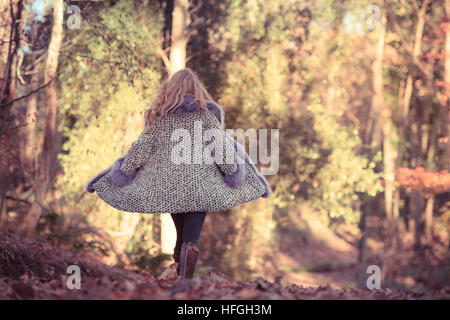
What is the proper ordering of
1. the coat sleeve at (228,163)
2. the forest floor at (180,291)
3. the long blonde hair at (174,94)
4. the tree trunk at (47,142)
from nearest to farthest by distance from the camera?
the forest floor at (180,291), the coat sleeve at (228,163), the long blonde hair at (174,94), the tree trunk at (47,142)

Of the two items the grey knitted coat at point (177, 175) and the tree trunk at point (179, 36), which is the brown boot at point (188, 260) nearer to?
the grey knitted coat at point (177, 175)

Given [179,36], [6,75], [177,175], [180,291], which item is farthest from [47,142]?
[180,291]

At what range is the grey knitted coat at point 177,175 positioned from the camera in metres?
4.86

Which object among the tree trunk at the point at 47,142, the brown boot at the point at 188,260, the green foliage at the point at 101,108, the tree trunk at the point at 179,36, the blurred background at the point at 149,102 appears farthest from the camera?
the tree trunk at the point at 179,36

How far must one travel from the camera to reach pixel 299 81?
13.0 meters

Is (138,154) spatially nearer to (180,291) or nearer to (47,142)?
(180,291)

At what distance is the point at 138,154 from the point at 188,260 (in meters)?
1.11

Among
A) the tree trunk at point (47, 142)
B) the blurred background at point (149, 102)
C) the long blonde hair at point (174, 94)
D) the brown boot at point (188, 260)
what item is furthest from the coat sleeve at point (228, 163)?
the tree trunk at point (47, 142)

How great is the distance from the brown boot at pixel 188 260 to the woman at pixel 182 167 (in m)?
0.14

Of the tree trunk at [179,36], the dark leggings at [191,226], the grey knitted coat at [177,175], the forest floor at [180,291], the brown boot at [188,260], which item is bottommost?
the forest floor at [180,291]

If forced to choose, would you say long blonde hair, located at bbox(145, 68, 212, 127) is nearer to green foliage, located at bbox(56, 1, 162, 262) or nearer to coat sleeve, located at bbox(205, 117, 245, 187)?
coat sleeve, located at bbox(205, 117, 245, 187)

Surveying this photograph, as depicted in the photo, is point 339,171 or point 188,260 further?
point 339,171

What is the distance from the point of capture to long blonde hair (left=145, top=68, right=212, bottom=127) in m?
5.08

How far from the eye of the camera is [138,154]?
5047 millimetres
